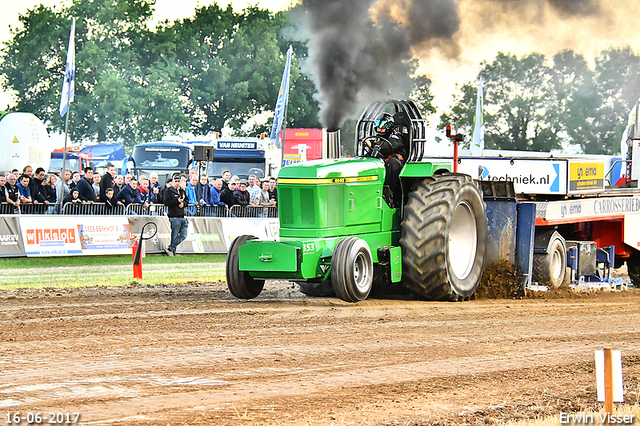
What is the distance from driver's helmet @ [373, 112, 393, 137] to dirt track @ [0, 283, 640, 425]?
7.79ft

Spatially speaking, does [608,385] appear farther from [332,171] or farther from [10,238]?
[10,238]

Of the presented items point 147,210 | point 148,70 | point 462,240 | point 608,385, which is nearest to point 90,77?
point 148,70

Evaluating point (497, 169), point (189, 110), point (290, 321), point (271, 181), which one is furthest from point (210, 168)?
point (189, 110)

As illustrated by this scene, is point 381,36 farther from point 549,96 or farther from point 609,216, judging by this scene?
point 549,96

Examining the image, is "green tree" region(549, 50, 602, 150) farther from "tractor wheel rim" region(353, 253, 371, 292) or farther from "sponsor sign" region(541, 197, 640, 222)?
"tractor wheel rim" region(353, 253, 371, 292)

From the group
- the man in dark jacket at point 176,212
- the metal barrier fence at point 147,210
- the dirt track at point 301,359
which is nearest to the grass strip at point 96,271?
the man in dark jacket at point 176,212

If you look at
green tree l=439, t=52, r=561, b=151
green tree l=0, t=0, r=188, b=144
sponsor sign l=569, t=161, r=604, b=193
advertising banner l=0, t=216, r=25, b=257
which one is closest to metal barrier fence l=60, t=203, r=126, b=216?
advertising banner l=0, t=216, r=25, b=257

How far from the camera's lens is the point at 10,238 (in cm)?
1519

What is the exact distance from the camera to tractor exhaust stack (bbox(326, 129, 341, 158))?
12.2 m

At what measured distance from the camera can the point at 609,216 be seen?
48.1 ft

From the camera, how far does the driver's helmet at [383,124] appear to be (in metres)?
11.6

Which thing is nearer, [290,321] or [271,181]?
[290,321]

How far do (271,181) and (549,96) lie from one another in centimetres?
3669

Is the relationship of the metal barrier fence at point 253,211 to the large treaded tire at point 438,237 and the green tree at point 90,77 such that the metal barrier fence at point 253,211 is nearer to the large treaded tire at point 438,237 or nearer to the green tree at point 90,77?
the large treaded tire at point 438,237
